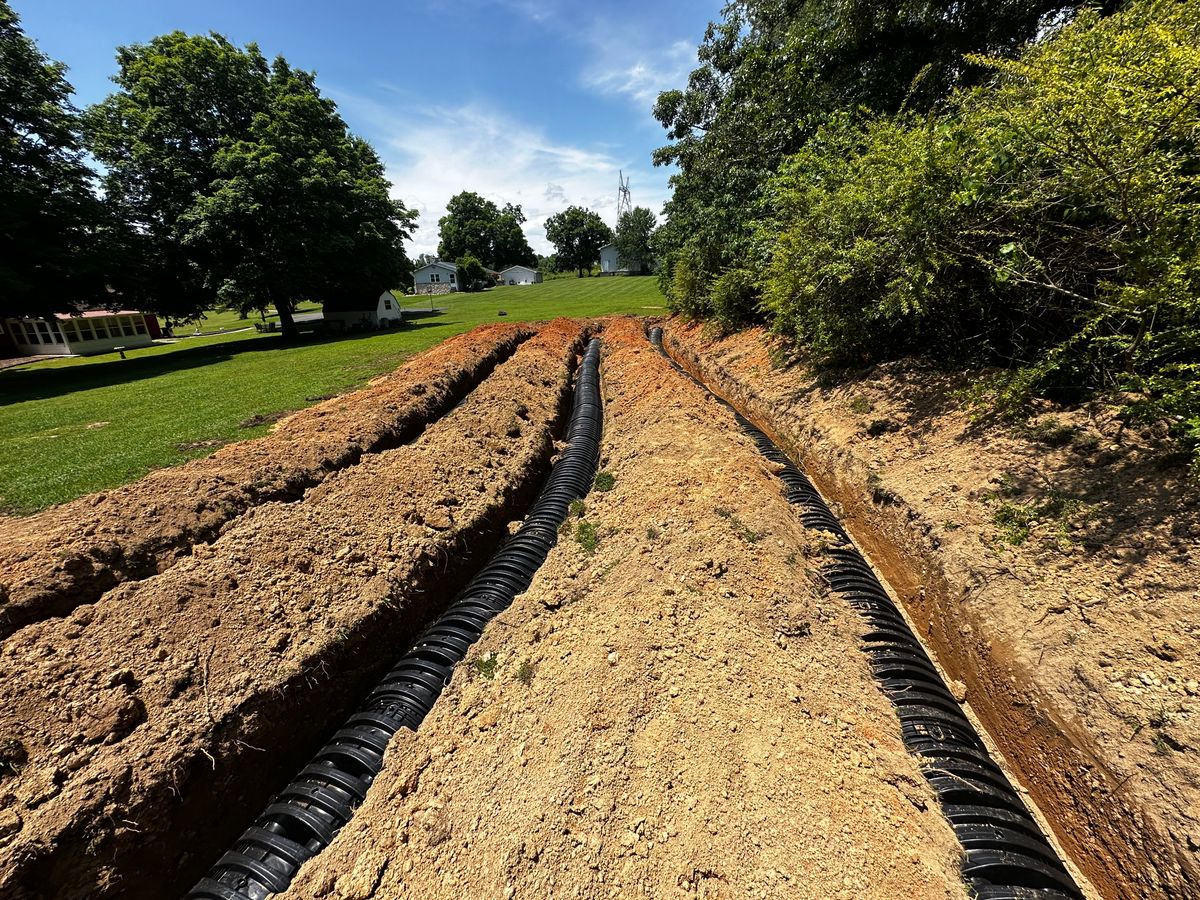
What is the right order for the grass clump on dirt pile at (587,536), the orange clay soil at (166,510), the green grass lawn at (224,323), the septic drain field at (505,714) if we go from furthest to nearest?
the green grass lawn at (224,323)
the grass clump on dirt pile at (587,536)
the orange clay soil at (166,510)
the septic drain field at (505,714)

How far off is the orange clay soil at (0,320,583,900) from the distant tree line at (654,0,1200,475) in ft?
22.1

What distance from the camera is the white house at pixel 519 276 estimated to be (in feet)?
236

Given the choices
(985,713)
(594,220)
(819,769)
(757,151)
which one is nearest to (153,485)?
(819,769)

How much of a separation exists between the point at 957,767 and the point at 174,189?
3217cm

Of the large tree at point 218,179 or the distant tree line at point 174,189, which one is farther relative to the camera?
the large tree at point 218,179

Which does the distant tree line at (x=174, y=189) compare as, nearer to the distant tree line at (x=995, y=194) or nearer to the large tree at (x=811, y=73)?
the large tree at (x=811, y=73)

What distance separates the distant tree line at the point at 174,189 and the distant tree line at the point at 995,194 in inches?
825

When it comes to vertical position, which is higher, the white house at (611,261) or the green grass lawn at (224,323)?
the white house at (611,261)

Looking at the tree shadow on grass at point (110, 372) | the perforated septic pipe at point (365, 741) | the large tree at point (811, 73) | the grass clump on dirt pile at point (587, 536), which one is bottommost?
the perforated septic pipe at point (365, 741)

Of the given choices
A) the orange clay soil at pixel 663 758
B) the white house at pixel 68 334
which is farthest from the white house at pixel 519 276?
the orange clay soil at pixel 663 758

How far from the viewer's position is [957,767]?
296cm

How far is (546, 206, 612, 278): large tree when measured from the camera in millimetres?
80688

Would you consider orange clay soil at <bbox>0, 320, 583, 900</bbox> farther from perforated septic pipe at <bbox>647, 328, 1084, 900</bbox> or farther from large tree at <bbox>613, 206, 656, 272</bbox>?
large tree at <bbox>613, 206, 656, 272</bbox>

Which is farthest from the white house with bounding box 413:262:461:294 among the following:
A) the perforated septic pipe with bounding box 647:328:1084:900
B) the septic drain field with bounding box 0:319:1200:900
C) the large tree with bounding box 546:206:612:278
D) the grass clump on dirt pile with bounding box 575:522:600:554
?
the perforated septic pipe with bounding box 647:328:1084:900
